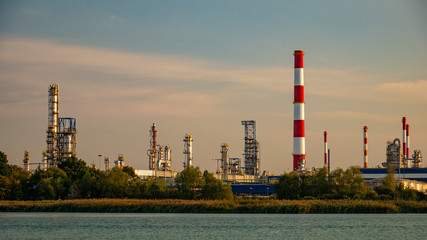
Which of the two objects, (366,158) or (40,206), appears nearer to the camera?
(40,206)

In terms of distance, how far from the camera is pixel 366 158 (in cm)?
11931

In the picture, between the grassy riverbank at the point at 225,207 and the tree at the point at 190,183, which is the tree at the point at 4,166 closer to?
the grassy riverbank at the point at 225,207

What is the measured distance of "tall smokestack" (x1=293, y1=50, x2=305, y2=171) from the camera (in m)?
88.0

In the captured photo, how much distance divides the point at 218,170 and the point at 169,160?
10.3 meters

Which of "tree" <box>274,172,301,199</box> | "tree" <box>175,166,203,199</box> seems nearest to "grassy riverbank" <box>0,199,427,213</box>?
"tree" <box>175,166,203,199</box>

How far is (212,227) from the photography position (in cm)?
4722

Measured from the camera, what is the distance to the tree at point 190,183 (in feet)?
252

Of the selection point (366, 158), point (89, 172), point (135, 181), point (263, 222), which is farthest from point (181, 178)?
point (366, 158)

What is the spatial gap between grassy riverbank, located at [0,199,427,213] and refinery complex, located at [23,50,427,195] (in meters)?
21.6

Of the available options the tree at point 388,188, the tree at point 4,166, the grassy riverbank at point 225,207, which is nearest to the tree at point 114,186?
the grassy riverbank at point 225,207

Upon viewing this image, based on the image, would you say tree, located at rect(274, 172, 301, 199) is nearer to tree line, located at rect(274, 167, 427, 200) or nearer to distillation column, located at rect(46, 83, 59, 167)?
tree line, located at rect(274, 167, 427, 200)

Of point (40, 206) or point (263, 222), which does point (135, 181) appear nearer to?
point (40, 206)

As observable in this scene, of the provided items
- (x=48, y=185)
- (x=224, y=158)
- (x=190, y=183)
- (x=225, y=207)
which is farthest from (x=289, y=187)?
(x=224, y=158)

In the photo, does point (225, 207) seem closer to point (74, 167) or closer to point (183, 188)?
point (183, 188)
